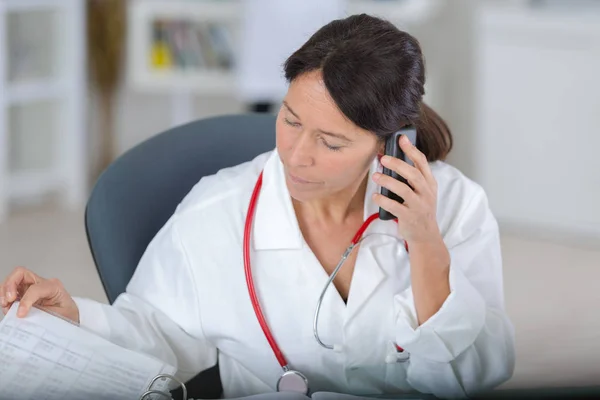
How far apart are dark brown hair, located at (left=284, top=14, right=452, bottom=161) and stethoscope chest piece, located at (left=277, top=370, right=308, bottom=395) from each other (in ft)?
1.03

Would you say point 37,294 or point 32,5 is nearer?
point 37,294

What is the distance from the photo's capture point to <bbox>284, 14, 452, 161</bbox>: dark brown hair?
3.64 ft

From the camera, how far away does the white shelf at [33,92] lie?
3887 mm

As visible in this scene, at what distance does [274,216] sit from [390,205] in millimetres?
221

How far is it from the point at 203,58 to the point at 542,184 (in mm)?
1544

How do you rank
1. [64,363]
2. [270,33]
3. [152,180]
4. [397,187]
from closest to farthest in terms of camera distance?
[64,363] < [397,187] < [152,180] < [270,33]

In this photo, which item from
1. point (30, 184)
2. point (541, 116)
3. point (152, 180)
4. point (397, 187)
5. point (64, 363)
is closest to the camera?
point (64, 363)

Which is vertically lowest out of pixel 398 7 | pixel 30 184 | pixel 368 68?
pixel 30 184

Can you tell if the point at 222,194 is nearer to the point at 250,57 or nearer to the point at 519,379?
the point at 519,379

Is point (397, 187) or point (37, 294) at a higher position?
point (397, 187)

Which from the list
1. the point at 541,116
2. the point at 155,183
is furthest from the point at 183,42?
the point at 155,183

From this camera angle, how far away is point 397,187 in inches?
44.4

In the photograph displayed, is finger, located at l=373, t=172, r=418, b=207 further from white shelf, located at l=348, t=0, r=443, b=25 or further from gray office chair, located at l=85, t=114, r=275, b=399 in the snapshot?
white shelf, located at l=348, t=0, r=443, b=25

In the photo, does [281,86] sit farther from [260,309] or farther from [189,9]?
[260,309]
